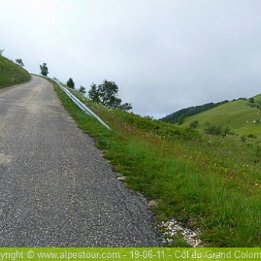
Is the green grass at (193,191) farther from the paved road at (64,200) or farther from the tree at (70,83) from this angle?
the tree at (70,83)

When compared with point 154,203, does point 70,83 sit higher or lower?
higher

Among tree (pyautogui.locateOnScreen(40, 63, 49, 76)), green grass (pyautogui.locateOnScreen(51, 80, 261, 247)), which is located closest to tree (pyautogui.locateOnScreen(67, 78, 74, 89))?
tree (pyautogui.locateOnScreen(40, 63, 49, 76))

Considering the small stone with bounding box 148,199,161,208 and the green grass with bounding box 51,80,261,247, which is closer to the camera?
the green grass with bounding box 51,80,261,247

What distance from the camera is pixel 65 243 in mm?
4645

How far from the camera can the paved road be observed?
4.87 metres

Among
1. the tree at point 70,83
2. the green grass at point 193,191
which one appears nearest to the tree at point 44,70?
the tree at point 70,83

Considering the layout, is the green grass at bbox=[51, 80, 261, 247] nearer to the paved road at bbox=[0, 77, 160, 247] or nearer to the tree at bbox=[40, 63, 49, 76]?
the paved road at bbox=[0, 77, 160, 247]

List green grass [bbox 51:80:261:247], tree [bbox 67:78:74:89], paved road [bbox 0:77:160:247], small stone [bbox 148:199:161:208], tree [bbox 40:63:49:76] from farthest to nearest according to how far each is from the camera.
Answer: tree [bbox 40:63:49:76]
tree [bbox 67:78:74:89]
small stone [bbox 148:199:161:208]
green grass [bbox 51:80:261:247]
paved road [bbox 0:77:160:247]

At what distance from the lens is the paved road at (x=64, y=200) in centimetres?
487

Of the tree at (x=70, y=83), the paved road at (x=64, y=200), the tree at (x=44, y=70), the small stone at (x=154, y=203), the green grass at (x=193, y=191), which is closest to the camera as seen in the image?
the paved road at (x=64, y=200)

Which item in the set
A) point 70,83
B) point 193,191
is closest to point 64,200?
point 193,191

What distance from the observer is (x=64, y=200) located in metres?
6.06

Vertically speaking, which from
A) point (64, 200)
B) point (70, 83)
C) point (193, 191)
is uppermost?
point (70, 83)

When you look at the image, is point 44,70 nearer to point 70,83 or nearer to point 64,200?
point 70,83
